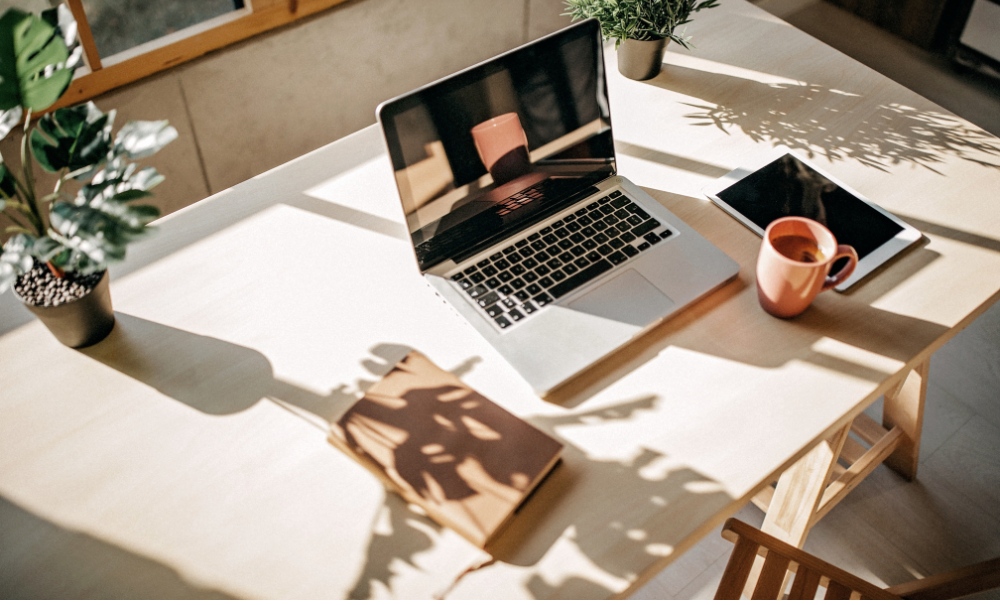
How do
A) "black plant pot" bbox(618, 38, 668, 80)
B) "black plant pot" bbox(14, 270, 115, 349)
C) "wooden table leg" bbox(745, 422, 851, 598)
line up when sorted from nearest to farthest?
"black plant pot" bbox(14, 270, 115, 349) < "wooden table leg" bbox(745, 422, 851, 598) < "black plant pot" bbox(618, 38, 668, 80)

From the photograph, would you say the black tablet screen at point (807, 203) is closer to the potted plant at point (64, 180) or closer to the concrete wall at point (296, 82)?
the potted plant at point (64, 180)

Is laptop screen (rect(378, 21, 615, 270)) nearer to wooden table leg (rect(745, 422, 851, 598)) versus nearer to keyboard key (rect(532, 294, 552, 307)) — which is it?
keyboard key (rect(532, 294, 552, 307))

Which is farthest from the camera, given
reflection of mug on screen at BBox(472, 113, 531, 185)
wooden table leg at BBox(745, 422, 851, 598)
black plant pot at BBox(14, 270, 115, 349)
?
wooden table leg at BBox(745, 422, 851, 598)

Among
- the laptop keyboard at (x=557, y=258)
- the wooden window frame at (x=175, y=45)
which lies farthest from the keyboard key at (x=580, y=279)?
the wooden window frame at (x=175, y=45)

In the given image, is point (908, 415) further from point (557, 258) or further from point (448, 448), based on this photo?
point (448, 448)

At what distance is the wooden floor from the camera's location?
1.49 meters

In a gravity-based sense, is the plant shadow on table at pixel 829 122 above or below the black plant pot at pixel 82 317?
above

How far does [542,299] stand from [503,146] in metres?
0.24

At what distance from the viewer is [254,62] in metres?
1.83

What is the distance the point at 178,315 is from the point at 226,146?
3.70 feet

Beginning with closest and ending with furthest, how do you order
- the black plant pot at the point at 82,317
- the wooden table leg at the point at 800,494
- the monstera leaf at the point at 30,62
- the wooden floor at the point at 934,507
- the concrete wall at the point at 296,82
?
the monstera leaf at the point at 30,62
the black plant pot at the point at 82,317
the wooden table leg at the point at 800,494
the wooden floor at the point at 934,507
the concrete wall at the point at 296,82

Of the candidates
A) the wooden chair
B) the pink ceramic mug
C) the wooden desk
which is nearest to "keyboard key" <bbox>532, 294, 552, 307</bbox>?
the wooden desk

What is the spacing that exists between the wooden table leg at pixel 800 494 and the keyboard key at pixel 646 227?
49 cm

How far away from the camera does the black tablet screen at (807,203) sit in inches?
41.1
